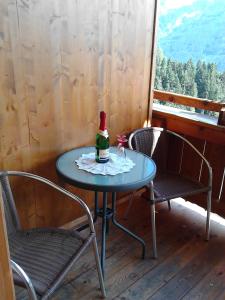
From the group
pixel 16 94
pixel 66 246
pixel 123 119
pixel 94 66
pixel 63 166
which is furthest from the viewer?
pixel 123 119

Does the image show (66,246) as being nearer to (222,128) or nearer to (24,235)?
(24,235)

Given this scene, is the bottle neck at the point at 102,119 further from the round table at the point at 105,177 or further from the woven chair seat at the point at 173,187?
the woven chair seat at the point at 173,187

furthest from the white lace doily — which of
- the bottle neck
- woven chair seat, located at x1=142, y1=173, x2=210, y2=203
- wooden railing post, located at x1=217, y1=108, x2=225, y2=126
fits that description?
wooden railing post, located at x1=217, y1=108, x2=225, y2=126

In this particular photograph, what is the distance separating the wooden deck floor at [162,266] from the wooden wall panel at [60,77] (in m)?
0.44

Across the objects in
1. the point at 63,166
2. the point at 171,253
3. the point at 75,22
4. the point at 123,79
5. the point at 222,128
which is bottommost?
the point at 171,253

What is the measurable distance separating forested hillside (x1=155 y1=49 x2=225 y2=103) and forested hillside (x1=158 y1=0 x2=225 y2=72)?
5 centimetres

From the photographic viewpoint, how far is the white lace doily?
5.27 ft

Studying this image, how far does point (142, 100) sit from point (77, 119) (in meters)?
0.68

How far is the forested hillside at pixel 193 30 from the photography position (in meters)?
2.15

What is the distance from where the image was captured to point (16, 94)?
5.02 feet

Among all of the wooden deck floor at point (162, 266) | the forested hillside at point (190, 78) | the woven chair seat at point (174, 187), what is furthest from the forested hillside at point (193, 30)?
the wooden deck floor at point (162, 266)

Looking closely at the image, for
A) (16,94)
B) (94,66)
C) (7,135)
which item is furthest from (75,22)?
(7,135)

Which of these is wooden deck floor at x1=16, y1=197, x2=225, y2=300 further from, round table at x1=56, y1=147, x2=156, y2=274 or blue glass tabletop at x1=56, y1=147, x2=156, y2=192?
blue glass tabletop at x1=56, y1=147, x2=156, y2=192

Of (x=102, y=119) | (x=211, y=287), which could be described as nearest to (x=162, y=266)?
(x=211, y=287)
